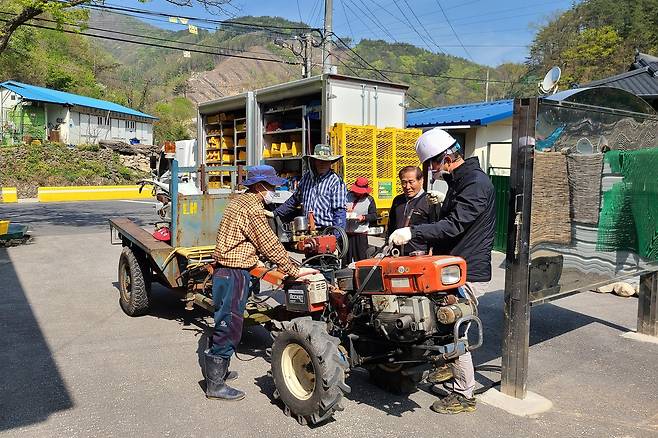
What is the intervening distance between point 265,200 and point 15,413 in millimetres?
2423

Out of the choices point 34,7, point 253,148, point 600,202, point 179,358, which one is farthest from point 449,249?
point 34,7

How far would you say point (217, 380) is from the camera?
4371mm

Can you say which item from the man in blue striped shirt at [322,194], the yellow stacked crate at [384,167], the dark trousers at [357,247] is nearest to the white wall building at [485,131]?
the yellow stacked crate at [384,167]

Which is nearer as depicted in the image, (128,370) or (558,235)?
(558,235)

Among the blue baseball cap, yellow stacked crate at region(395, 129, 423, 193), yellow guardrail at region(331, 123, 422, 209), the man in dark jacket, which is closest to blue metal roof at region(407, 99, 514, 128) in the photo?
yellow stacked crate at region(395, 129, 423, 193)

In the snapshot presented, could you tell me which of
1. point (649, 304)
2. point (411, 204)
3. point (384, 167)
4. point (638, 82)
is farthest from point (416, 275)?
point (638, 82)

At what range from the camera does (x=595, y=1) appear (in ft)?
149

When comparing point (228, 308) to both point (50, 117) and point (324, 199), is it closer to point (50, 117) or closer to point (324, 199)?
point (324, 199)

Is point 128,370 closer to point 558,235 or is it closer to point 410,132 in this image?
point 558,235

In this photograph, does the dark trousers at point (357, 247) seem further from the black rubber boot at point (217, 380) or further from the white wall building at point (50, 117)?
the white wall building at point (50, 117)

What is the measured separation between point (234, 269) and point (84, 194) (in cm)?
2510

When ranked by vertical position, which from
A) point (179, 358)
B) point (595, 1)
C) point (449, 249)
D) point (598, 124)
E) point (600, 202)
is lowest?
point (179, 358)

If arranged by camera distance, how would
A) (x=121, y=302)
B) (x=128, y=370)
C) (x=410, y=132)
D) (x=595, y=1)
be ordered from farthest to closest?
(x=595, y=1) < (x=410, y=132) < (x=121, y=302) < (x=128, y=370)

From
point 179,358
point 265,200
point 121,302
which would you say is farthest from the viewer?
point 121,302
